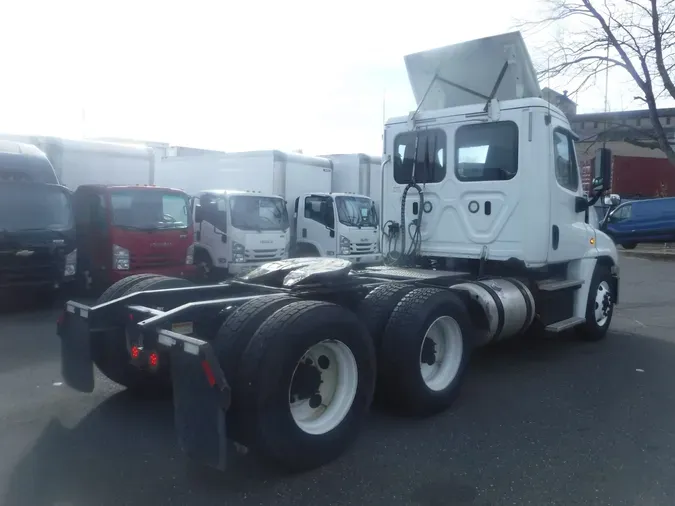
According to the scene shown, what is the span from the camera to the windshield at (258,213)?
44.5 ft

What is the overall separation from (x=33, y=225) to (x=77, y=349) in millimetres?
6443

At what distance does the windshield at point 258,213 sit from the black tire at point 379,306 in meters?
8.35

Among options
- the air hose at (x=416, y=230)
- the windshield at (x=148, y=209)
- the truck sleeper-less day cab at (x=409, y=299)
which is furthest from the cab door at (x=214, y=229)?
the air hose at (x=416, y=230)

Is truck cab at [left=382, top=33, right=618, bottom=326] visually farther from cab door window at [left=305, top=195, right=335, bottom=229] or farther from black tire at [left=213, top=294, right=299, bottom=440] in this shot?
cab door window at [left=305, top=195, right=335, bottom=229]

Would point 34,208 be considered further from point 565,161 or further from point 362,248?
point 565,161

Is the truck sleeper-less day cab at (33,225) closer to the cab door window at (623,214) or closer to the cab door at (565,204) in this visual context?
the cab door at (565,204)

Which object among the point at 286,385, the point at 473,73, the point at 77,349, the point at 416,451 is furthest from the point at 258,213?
the point at 286,385

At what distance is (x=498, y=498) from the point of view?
3840mm

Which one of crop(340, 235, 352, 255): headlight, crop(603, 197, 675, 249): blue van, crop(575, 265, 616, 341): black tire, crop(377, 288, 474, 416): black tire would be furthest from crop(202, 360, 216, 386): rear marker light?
crop(603, 197, 675, 249): blue van

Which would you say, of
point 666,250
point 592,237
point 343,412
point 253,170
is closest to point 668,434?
point 343,412

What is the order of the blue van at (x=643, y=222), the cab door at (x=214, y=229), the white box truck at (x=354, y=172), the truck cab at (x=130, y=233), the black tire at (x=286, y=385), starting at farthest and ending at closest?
the blue van at (x=643, y=222) < the white box truck at (x=354, y=172) < the cab door at (x=214, y=229) < the truck cab at (x=130, y=233) < the black tire at (x=286, y=385)

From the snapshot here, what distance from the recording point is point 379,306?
208 inches

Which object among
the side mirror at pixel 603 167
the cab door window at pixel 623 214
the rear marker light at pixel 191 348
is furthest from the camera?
the cab door window at pixel 623 214

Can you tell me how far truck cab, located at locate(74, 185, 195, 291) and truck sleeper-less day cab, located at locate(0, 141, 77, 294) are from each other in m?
0.75
